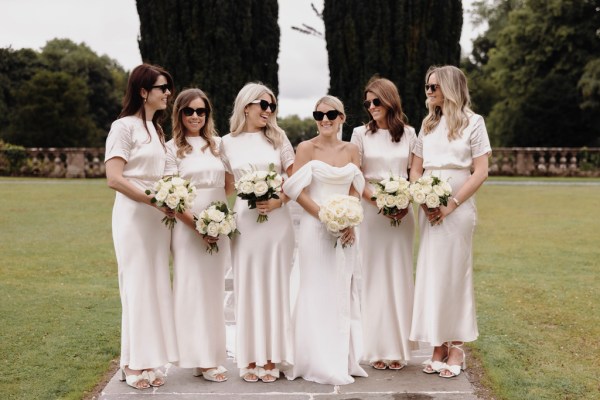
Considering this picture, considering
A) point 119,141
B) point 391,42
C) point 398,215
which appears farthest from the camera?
point 391,42

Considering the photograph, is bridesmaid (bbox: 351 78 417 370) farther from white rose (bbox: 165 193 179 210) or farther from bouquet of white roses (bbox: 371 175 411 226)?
white rose (bbox: 165 193 179 210)

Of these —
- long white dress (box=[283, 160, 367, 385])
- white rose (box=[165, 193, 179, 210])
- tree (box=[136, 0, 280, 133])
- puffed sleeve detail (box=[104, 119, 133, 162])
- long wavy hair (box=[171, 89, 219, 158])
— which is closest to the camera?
white rose (box=[165, 193, 179, 210])

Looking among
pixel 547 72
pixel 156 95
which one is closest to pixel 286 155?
pixel 156 95

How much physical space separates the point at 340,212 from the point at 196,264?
1084 mm

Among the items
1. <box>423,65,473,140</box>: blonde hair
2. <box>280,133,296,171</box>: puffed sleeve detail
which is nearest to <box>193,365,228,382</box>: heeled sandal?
<box>280,133,296,171</box>: puffed sleeve detail

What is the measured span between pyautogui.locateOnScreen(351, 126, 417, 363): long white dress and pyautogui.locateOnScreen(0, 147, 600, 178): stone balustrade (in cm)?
2321

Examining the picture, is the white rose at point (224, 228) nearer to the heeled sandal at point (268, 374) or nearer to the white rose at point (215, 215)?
the white rose at point (215, 215)

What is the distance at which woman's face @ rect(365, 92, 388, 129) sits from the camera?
521 cm

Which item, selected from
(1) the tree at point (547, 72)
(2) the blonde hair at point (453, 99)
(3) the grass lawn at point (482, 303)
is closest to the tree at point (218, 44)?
(3) the grass lawn at point (482, 303)

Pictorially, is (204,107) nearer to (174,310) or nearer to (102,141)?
(174,310)

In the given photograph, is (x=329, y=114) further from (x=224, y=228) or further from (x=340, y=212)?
(x=224, y=228)

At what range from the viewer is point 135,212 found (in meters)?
4.77

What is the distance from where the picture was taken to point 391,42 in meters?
20.9

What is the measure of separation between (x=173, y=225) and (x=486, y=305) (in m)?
3.95
